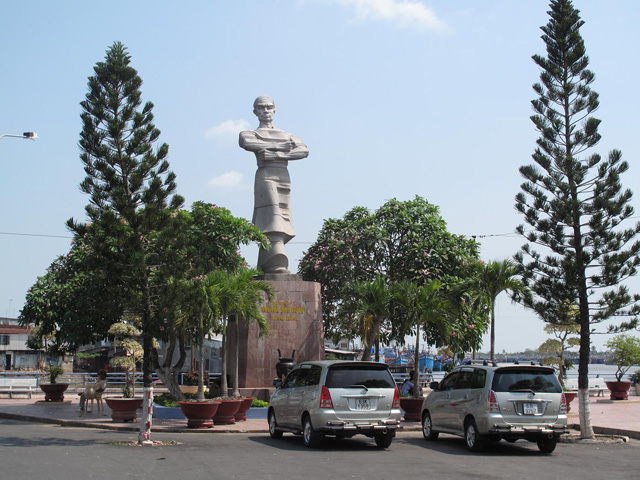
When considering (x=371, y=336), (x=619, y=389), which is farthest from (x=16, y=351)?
(x=619, y=389)

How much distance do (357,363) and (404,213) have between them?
1721 centimetres

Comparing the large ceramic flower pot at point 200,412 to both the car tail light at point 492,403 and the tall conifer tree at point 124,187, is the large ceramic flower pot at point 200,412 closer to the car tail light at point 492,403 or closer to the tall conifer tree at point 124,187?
the tall conifer tree at point 124,187

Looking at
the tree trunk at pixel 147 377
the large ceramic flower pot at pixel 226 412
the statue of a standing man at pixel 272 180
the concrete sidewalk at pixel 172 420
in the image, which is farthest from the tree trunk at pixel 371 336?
the tree trunk at pixel 147 377

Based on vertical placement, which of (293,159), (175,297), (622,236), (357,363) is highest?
(293,159)

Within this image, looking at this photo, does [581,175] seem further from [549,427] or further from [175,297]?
[175,297]

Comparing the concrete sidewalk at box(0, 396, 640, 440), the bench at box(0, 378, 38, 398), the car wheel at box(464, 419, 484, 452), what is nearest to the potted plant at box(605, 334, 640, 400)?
the concrete sidewalk at box(0, 396, 640, 440)

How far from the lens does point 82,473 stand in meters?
9.85

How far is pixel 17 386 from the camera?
29594mm

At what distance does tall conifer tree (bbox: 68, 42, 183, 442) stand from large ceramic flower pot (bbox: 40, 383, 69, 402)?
35.5 feet

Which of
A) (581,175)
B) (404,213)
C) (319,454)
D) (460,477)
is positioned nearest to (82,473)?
(319,454)

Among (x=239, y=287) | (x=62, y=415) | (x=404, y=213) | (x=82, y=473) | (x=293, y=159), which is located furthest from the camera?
(x=404, y=213)

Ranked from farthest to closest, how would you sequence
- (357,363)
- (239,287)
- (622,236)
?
(239,287) → (622,236) → (357,363)

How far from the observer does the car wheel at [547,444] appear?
13.1 m

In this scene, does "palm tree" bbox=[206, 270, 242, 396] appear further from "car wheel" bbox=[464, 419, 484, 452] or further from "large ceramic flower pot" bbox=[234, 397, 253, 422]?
"car wheel" bbox=[464, 419, 484, 452]
